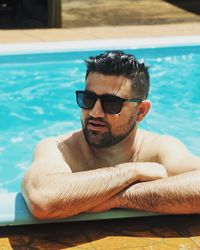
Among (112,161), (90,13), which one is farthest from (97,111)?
(90,13)

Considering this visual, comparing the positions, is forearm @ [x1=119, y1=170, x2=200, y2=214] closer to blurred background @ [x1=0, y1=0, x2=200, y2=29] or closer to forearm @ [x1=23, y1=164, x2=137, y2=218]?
forearm @ [x1=23, y1=164, x2=137, y2=218]

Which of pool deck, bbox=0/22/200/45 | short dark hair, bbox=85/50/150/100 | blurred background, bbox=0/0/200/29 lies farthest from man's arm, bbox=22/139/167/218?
blurred background, bbox=0/0/200/29

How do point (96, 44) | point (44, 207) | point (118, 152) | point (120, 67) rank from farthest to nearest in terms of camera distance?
point (96, 44) → point (118, 152) → point (120, 67) → point (44, 207)

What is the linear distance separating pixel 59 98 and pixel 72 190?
4.50 metres

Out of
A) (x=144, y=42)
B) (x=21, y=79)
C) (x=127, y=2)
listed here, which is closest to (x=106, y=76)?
(x=21, y=79)

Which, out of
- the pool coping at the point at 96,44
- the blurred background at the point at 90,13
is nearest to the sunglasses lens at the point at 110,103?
the pool coping at the point at 96,44

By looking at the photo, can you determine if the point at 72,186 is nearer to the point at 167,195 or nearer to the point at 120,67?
the point at 167,195

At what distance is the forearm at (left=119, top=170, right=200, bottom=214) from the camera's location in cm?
348

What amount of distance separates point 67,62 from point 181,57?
1541 millimetres

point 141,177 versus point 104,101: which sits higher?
point 104,101

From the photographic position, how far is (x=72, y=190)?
338 centimetres

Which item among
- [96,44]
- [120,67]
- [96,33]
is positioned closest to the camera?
[120,67]

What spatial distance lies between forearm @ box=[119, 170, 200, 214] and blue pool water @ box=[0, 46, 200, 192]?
221cm

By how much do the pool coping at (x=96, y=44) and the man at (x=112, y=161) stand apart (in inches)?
173
